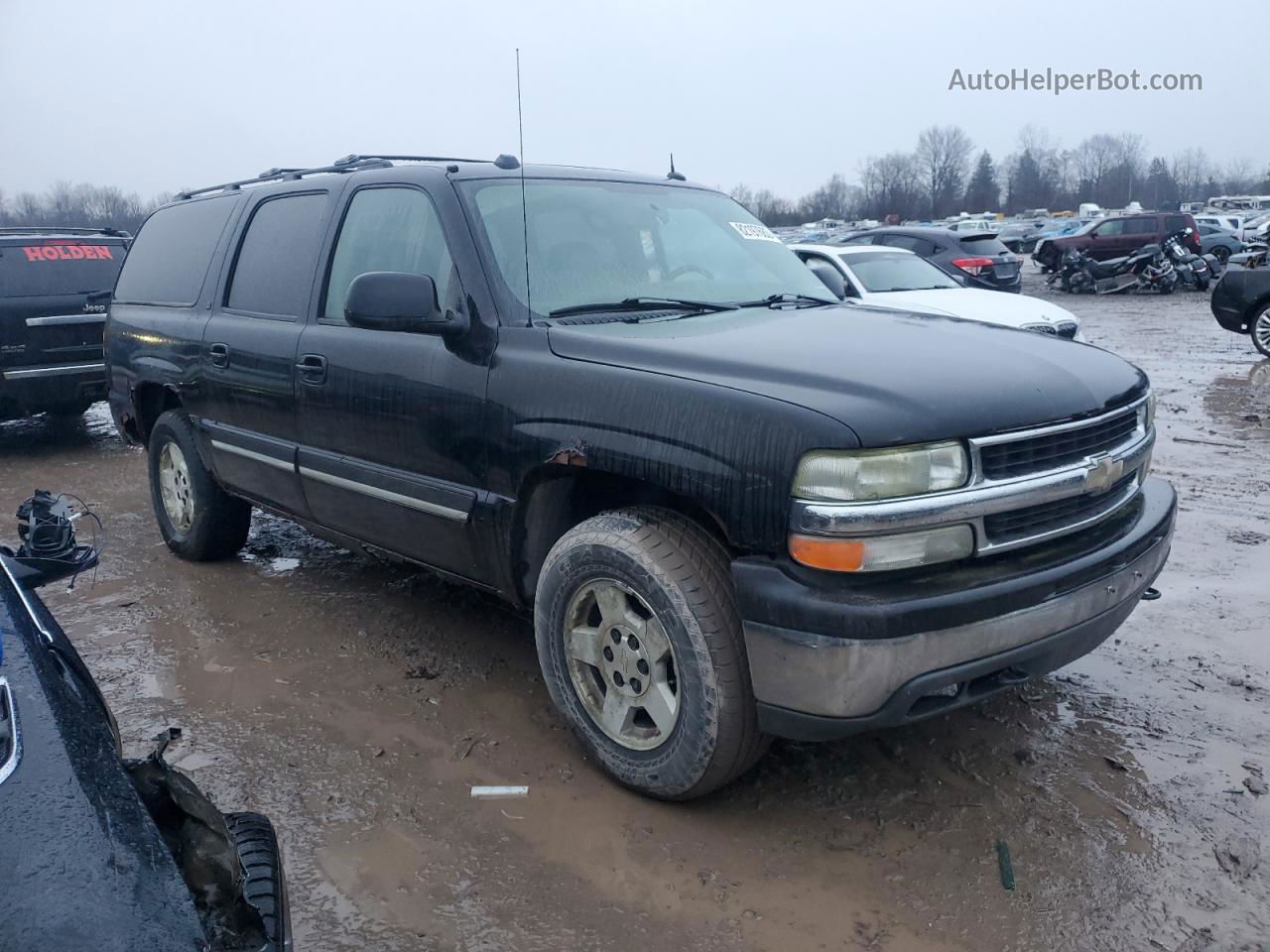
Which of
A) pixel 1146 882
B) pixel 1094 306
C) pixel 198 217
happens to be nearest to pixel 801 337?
pixel 1146 882

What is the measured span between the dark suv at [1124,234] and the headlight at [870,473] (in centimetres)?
2574

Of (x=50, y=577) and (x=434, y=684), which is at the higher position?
(x=50, y=577)

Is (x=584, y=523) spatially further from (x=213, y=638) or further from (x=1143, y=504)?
(x=213, y=638)

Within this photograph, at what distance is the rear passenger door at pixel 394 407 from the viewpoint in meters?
3.41

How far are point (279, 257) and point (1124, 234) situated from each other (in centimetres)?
2625

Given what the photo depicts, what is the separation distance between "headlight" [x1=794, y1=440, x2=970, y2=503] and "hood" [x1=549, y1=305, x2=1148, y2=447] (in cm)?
4

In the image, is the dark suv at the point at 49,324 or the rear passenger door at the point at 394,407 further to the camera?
the dark suv at the point at 49,324

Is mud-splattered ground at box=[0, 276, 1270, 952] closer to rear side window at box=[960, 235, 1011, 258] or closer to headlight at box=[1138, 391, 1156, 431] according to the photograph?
headlight at box=[1138, 391, 1156, 431]

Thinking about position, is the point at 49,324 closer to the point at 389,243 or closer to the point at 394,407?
the point at 389,243

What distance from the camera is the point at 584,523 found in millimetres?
2984

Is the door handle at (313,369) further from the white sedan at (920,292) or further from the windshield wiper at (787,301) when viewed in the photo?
the white sedan at (920,292)

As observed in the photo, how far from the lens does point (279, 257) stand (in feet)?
14.4

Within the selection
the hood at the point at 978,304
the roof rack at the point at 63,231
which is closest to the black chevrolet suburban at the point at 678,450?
the hood at the point at 978,304

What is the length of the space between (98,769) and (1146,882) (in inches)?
96.5
